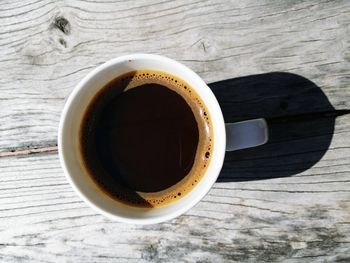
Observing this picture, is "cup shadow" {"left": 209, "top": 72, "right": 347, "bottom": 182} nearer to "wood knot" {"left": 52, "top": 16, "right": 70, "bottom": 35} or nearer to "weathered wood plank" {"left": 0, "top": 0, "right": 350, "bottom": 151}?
"weathered wood plank" {"left": 0, "top": 0, "right": 350, "bottom": 151}

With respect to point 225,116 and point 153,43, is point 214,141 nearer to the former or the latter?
point 225,116

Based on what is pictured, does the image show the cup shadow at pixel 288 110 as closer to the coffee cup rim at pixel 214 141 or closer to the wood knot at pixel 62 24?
the coffee cup rim at pixel 214 141

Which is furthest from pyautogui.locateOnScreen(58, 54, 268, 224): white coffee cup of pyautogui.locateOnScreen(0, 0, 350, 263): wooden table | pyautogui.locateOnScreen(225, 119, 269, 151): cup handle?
pyautogui.locateOnScreen(0, 0, 350, 263): wooden table

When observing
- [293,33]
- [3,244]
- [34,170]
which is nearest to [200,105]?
[293,33]

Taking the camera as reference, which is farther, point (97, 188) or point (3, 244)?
point (3, 244)

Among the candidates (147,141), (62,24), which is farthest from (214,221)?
(62,24)

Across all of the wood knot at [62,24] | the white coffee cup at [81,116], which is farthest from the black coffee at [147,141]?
the wood knot at [62,24]

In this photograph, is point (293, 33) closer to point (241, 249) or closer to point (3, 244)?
point (241, 249)

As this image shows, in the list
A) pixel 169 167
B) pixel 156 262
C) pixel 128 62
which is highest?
pixel 128 62
